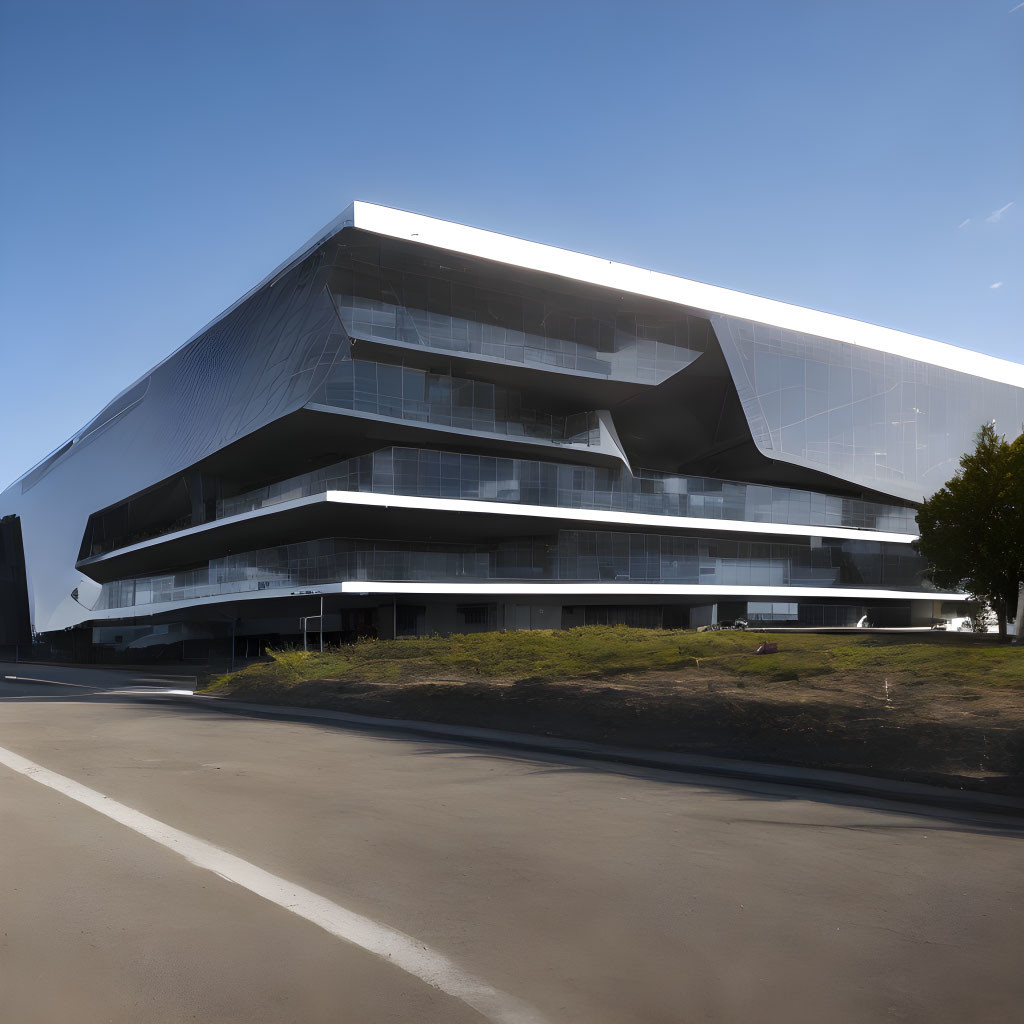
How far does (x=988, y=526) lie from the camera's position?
2791 centimetres

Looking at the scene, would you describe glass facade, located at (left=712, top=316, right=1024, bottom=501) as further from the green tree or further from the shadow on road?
the shadow on road

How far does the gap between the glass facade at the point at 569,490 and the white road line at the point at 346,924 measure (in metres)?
25.4

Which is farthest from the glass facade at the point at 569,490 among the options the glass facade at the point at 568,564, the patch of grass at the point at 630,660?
the patch of grass at the point at 630,660

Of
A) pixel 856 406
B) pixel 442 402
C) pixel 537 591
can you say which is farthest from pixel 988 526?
pixel 856 406

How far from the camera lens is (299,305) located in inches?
1467

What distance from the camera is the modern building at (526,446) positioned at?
117 ft

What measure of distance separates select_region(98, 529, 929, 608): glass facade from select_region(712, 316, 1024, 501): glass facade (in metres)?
4.41

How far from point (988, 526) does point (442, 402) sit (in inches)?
810

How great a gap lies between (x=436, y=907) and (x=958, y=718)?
1007 cm

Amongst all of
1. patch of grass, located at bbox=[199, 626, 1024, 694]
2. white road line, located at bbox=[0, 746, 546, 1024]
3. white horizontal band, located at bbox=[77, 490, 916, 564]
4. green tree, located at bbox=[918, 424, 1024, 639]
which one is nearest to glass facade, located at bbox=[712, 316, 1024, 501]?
white horizontal band, located at bbox=[77, 490, 916, 564]

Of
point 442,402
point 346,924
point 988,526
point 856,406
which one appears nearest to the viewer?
point 346,924

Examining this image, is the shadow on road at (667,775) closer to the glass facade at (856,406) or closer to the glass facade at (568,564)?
the glass facade at (568,564)

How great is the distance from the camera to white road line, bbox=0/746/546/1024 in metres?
4.80

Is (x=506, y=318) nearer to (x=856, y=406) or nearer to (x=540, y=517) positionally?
(x=540, y=517)
